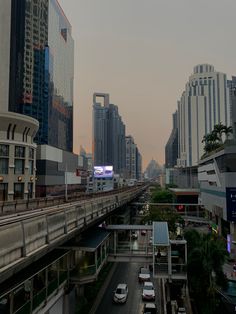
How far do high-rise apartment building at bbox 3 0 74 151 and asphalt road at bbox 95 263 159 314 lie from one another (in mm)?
78888

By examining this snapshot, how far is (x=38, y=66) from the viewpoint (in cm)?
11700

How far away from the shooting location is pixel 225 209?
4544 cm

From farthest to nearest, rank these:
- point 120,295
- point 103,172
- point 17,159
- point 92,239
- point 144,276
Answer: point 103,172 → point 17,159 → point 144,276 → point 120,295 → point 92,239

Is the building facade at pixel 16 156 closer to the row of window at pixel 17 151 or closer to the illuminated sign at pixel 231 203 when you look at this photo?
the row of window at pixel 17 151

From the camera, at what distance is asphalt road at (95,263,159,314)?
94.6 feet

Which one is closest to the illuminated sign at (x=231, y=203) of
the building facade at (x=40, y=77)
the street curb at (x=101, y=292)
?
the street curb at (x=101, y=292)

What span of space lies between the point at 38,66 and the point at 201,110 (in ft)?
339

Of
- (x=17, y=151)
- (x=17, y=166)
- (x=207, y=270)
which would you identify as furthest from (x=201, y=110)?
(x=207, y=270)

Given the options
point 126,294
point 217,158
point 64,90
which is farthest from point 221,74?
point 126,294

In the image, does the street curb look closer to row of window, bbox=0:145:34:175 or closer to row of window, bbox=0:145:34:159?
row of window, bbox=0:145:34:175

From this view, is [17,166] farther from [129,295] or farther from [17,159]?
[129,295]

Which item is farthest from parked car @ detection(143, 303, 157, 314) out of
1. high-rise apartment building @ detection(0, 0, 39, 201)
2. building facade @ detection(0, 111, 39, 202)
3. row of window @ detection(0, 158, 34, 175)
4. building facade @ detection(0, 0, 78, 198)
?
building facade @ detection(0, 0, 78, 198)

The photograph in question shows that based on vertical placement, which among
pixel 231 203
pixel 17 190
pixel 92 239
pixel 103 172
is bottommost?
pixel 92 239

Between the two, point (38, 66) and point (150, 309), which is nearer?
point (150, 309)
